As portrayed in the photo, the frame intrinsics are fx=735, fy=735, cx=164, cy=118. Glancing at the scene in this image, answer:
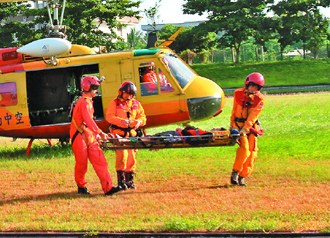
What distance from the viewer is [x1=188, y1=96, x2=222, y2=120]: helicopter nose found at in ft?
54.0

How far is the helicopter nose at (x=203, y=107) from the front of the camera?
16469 millimetres

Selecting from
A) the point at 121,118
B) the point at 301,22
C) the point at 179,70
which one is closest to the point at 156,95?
the point at 179,70

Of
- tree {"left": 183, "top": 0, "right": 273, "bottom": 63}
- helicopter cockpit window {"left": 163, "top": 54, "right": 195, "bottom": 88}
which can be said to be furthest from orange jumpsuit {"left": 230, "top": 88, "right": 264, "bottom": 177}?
tree {"left": 183, "top": 0, "right": 273, "bottom": 63}

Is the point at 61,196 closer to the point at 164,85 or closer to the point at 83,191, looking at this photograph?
the point at 83,191

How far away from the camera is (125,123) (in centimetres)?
1220

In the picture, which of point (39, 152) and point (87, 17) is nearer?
point (39, 152)

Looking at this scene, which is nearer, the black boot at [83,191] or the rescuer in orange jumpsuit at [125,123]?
the black boot at [83,191]

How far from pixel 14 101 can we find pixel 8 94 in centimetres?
21

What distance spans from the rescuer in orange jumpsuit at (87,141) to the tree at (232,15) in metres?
39.1

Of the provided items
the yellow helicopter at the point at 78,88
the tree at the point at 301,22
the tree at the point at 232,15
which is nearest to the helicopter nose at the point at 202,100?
the yellow helicopter at the point at 78,88

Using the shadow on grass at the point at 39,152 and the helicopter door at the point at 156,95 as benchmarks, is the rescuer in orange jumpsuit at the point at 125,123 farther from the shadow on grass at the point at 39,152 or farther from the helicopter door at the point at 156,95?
the shadow on grass at the point at 39,152

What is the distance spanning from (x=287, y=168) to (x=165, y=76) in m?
4.08

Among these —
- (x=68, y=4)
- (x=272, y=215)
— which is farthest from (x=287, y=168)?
(x=68, y=4)

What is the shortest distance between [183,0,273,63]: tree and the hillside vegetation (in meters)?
2.20
